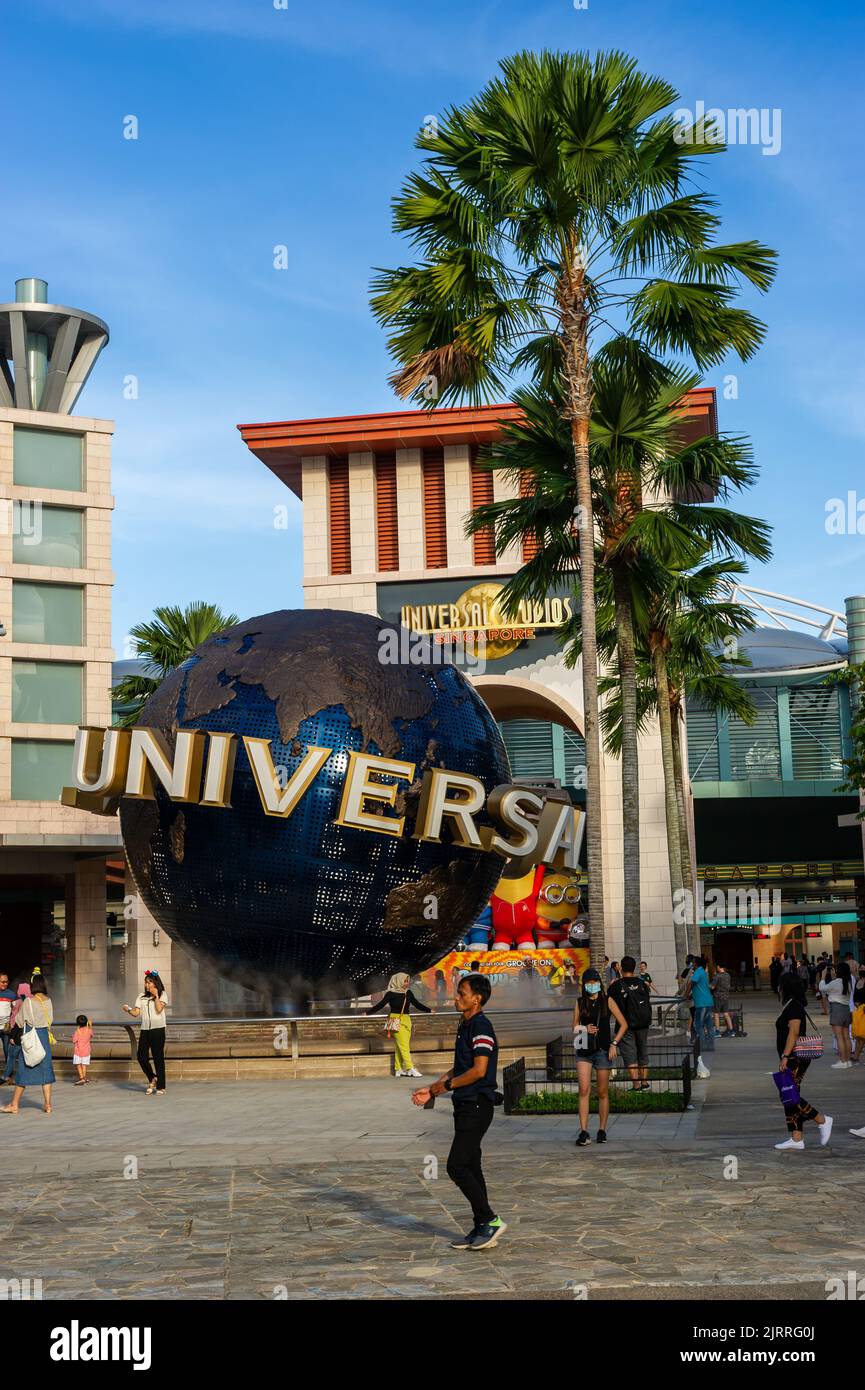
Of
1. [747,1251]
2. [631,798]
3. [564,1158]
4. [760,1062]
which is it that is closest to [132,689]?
[631,798]

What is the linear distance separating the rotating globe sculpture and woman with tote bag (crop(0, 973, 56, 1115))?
3006mm

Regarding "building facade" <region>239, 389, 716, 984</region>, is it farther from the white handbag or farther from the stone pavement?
the stone pavement

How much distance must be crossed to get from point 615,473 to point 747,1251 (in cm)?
1520

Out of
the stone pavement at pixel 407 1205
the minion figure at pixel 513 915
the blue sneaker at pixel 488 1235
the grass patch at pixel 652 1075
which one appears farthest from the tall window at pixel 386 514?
the blue sneaker at pixel 488 1235

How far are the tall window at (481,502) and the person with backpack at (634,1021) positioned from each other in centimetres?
2671

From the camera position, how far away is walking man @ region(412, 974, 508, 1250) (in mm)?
9305

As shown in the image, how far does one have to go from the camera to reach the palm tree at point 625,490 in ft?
71.4

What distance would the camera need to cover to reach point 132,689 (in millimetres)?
40250

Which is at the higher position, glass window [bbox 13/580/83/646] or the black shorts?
glass window [bbox 13/580/83/646]

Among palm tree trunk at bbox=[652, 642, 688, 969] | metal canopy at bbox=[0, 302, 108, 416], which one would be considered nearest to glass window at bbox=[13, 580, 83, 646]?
metal canopy at bbox=[0, 302, 108, 416]

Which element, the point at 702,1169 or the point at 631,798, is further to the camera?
the point at 631,798

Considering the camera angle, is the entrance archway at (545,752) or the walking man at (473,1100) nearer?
the walking man at (473,1100)

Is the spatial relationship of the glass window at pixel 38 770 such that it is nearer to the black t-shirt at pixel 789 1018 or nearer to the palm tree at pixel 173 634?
the palm tree at pixel 173 634
